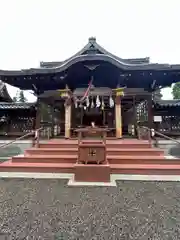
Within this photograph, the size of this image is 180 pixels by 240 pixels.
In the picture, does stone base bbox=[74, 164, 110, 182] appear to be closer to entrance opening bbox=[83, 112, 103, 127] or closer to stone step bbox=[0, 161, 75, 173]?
stone step bbox=[0, 161, 75, 173]

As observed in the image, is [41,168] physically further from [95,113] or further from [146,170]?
[95,113]

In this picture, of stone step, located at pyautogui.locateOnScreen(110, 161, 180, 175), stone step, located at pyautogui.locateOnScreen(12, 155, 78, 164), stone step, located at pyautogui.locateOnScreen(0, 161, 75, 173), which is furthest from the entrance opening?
stone step, located at pyautogui.locateOnScreen(110, 161, 180, 175)

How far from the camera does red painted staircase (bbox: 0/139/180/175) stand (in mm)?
4309

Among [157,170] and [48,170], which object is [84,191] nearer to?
[48,170]

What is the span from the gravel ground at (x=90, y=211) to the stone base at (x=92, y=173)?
41 centimetres

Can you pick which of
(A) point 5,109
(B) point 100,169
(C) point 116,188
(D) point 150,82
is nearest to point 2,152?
(A) point 5,109

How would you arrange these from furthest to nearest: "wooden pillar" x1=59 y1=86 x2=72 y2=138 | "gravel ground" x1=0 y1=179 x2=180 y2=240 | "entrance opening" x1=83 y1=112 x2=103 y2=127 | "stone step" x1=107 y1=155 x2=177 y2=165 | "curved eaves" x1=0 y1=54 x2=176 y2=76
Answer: "entrance opening" x1=83 y1=112 x2=103 y2=127, "wooden pillar" x1=59 y1=86 x2=72 y2=138, "curved eaves" x1=0 y1=54 x2=176 y2=76, "stone step" x1=107 y1=155 x2=177 y2=165, "gravel ground" x1=0 y1=179 x2=180 y2=240

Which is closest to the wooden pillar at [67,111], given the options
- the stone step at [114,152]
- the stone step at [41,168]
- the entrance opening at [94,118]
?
the stone step at [114,152]

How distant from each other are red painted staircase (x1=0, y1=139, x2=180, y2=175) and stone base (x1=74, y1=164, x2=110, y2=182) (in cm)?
63

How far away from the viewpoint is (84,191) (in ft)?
10.3

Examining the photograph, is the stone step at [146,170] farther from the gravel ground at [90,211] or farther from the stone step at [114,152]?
the stone step at [114,152]

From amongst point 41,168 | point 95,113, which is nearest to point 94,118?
point 95,113

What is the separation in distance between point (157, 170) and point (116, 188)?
5.55 feet

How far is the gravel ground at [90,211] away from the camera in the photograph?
1.84 meters
